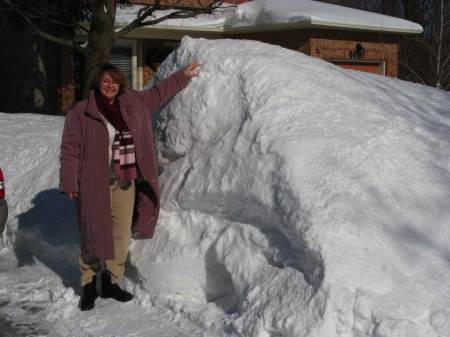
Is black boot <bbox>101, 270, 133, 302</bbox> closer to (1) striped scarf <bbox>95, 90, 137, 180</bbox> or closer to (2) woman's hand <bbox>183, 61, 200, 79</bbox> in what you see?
(1) striped scarf <bbox>95, 90, 137, 180</bbox>

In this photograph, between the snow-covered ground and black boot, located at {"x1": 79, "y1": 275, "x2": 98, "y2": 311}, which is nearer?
Answer: the snow-covered ground

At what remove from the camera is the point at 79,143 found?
15.2 feet

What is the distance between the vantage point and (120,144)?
15.3 ft

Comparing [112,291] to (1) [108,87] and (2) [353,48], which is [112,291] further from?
(2) [353,48]

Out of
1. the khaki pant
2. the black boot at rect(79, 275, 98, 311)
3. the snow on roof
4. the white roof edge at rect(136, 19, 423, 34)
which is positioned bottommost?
the black boot at rect(79, 275, 98, 311)

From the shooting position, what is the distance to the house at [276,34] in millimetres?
15008

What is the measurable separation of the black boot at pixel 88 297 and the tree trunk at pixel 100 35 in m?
6.41

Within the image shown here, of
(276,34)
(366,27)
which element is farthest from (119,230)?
(366,27)

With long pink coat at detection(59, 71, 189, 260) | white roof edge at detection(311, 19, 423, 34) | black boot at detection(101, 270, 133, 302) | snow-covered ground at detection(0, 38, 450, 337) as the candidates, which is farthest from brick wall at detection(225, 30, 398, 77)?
black boot at detection(101, 270, 133, 302)

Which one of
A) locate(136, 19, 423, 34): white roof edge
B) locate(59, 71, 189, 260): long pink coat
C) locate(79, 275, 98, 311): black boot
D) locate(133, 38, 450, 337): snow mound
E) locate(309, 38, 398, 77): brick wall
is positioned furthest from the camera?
locate(309, 38, 398, 77): brick wall

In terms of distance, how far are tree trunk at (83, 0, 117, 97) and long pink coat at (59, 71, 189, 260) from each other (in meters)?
6.28

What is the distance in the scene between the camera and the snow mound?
12.3ft

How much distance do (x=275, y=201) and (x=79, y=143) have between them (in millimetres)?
1429

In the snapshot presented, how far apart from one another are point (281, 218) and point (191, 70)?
151cm
